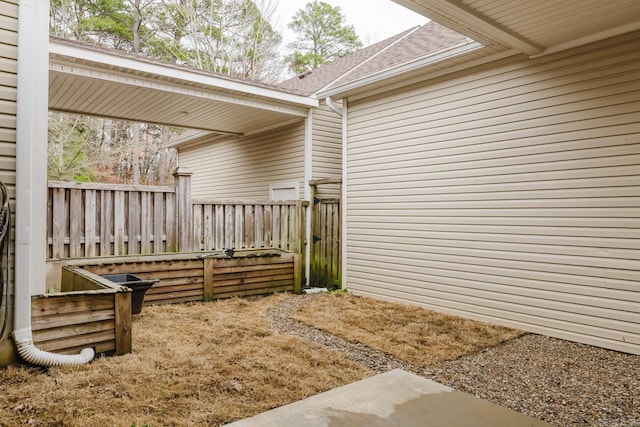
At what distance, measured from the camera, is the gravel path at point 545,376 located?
8.88 feet

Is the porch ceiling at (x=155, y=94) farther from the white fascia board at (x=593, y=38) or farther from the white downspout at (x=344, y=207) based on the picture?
the white fascia board at (x=593, y=38)

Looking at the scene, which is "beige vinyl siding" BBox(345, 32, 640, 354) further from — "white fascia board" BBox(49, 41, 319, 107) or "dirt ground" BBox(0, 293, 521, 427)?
"white fascia board" BBox(49, 41, 319, 107)

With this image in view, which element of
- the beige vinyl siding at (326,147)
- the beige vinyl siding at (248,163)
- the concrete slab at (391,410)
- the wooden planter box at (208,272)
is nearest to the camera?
the concrete slab at (391,410)

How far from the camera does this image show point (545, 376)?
3318 mm

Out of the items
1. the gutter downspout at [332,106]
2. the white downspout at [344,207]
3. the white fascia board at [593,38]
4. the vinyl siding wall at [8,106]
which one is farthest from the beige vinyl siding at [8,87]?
the white fascia board at [593,38]

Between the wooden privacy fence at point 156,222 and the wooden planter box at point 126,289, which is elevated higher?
the wooden privacy fence at point 156,222

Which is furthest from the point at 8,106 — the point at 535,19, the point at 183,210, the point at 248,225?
the point at 535,19

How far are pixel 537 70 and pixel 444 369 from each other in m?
3.54

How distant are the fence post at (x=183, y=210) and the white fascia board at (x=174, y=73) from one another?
140cm

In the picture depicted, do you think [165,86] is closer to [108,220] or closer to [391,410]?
[108,220]

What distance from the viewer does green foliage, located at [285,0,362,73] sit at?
733 inches

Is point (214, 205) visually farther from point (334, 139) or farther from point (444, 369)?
point (444, 369)

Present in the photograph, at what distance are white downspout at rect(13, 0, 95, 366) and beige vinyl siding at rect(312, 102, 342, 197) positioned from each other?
492 cm

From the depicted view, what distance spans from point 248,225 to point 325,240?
4.71ft
